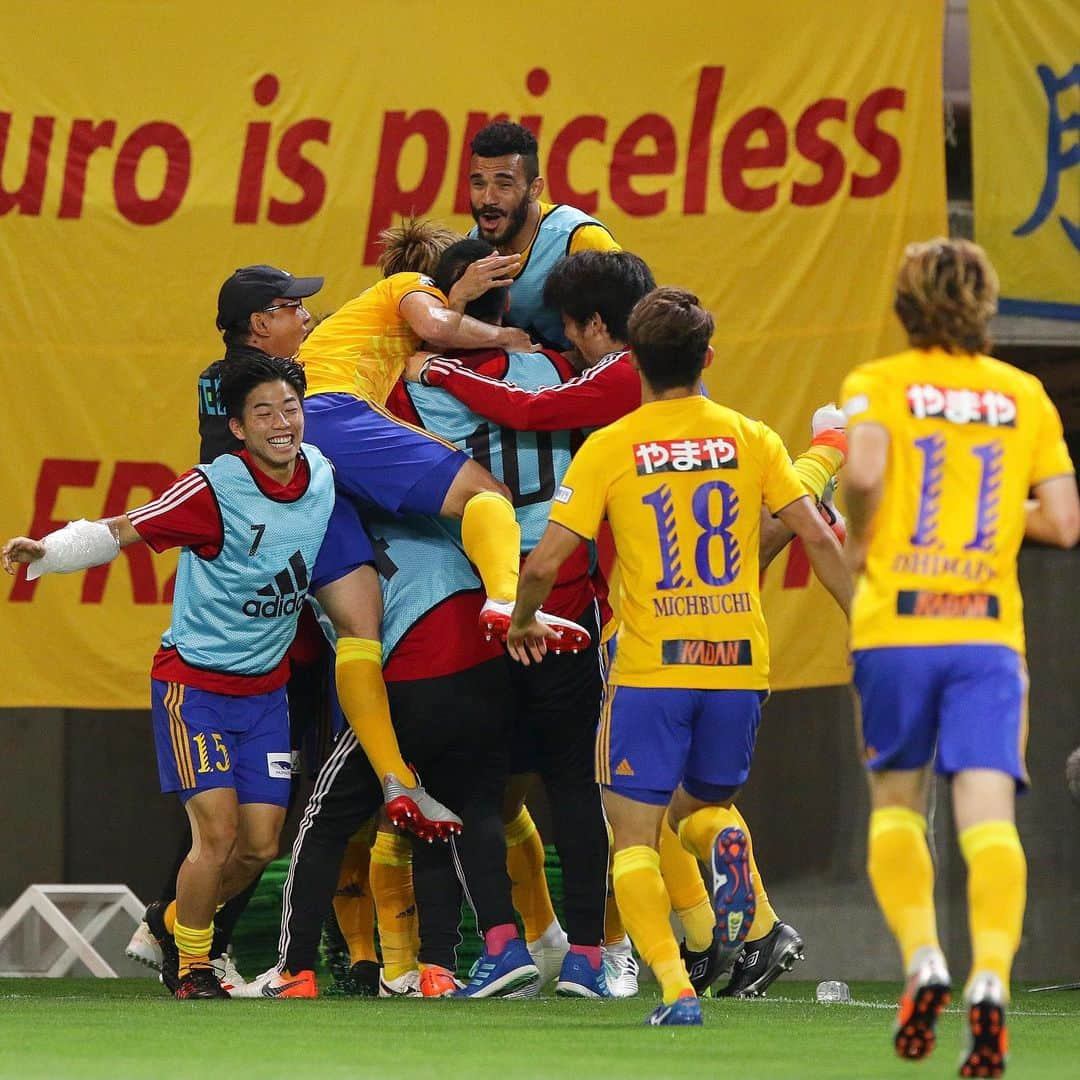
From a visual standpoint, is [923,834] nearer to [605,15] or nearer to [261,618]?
[261,618]

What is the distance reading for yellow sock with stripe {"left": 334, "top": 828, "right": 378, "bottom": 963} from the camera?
7109 millimetres

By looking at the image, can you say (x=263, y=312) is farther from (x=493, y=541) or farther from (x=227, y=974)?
(x=227, y=974)

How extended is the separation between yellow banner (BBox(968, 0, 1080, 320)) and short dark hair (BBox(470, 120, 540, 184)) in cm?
234

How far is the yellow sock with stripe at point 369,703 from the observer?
6441 millimetres

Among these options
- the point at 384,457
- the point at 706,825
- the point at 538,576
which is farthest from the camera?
the point at 384,457

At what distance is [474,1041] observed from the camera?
16.1ft

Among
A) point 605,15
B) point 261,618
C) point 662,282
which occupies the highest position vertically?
point 605,15

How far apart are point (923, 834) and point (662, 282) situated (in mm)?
4541

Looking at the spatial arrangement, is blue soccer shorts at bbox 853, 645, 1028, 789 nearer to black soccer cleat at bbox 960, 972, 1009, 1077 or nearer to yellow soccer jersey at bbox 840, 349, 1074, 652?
yellow soccer jersey at bbox 840, 349, 1074, 652

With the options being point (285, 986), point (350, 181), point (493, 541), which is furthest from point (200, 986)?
point (350, 181)

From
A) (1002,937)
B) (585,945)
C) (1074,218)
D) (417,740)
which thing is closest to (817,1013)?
(585,945)

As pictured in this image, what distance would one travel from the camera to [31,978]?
8.48m

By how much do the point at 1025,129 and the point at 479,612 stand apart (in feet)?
11.0

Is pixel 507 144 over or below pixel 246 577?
over
